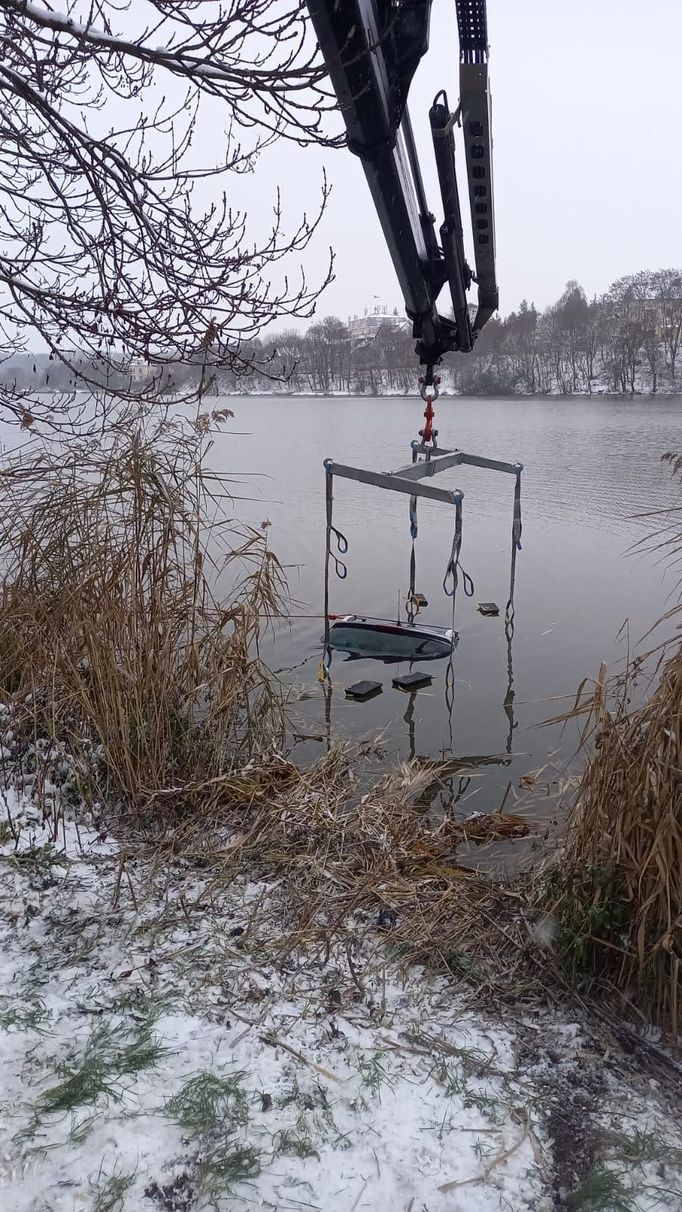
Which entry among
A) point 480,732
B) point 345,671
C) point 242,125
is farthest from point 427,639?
point 242,125

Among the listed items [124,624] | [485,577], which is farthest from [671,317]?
[124,624]

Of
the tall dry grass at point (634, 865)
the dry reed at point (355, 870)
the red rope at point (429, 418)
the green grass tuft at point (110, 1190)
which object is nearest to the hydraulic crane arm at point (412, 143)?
the red rope at point (429, 418)

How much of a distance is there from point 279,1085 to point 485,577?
332 inches

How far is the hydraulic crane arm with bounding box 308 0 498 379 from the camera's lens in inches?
115

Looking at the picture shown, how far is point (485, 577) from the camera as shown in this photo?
32.9 ft

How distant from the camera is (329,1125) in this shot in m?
1.85

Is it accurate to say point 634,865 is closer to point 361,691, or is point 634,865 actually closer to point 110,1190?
point 110,1190

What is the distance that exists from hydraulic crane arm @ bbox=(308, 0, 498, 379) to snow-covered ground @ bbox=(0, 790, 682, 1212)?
9.90ft

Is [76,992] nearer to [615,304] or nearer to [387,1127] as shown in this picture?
[387,1127]

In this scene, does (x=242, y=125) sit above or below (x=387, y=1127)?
above

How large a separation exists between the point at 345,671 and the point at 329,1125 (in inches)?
207

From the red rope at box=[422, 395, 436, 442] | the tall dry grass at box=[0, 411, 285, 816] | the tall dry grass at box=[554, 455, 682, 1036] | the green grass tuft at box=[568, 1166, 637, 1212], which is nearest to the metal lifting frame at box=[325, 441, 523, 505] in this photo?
the red rope at box=[422, 395, 436, 442]

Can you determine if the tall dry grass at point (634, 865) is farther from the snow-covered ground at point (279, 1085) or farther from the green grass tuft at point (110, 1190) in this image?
the green grass tuft at point (110, 1190)

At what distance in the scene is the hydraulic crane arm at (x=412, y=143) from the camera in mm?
2930
